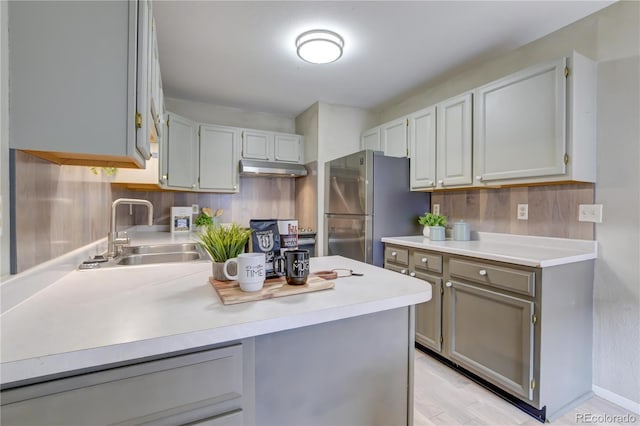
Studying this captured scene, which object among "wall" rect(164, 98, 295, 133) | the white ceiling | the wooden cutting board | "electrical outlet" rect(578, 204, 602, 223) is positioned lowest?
the wooden cutting board

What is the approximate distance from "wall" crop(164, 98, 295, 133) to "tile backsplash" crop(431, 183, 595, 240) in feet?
8.04

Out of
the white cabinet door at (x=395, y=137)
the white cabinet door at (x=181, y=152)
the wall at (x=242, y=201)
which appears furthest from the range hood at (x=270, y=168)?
the white cabinet door at (x=395, y=137)

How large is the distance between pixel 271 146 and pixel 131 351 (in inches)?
134

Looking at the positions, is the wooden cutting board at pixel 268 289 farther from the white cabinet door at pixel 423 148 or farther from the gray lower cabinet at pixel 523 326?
the white cabinet door at pixel 423 148

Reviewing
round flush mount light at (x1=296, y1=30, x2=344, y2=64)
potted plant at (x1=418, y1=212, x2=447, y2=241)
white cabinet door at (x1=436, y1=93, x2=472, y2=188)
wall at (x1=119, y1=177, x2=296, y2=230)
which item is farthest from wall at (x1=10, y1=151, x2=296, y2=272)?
white cabinet door at (x1=436, y1=93, x2=472, y2=188)

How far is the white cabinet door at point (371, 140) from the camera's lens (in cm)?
340

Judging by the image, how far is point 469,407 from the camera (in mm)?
1744

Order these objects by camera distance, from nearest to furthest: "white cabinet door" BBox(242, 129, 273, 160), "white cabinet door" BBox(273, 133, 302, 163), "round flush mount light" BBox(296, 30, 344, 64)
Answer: "round flush mount light" BBox(296, 30, 344, 64)
"white cabinet door" BBox(242, 129, 273, 160)
"white cabinet door" BBox(273, 133, 302, 163)

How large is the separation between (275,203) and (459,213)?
2376mm

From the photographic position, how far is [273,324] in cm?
72

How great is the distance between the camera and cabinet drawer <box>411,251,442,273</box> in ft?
7.25

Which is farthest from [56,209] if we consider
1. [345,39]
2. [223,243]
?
[345,39]

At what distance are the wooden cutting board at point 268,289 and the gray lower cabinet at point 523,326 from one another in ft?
4.45

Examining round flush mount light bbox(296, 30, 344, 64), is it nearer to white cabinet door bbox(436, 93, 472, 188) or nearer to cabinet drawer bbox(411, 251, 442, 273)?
white cabinet door bbox(436, 93, 472, 188)
